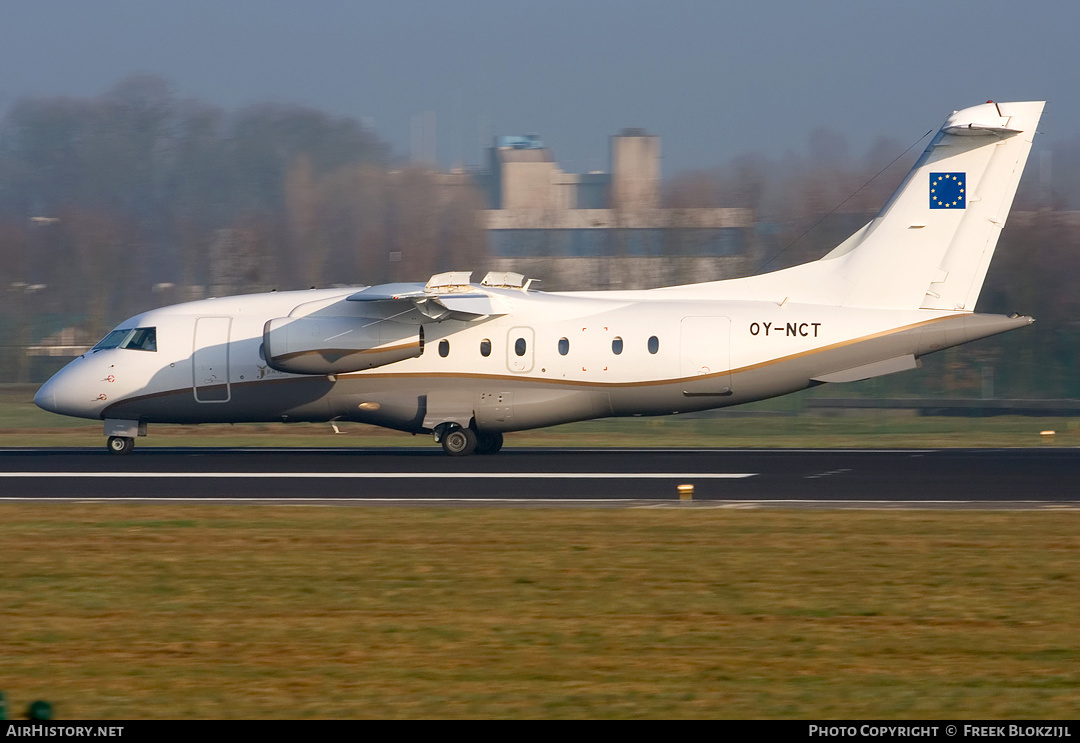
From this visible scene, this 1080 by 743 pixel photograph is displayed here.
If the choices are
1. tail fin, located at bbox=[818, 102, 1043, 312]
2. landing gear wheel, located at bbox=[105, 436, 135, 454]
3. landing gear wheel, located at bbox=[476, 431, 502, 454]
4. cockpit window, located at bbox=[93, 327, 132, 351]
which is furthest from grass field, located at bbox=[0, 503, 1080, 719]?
cockpit window, located at bbox=[93, 327, 132, 351]

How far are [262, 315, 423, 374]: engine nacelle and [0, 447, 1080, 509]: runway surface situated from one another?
2.10 m

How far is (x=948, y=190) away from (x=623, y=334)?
7.35 metres

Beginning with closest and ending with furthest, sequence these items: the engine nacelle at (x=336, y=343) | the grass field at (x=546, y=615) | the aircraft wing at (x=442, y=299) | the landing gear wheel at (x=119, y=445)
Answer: the grass field at (x=546, y=615), the aircraft wing at (x=442, y=299), the engine nacelle at (x=336, y=343), the landing gear wheel at (x=119, y=445)

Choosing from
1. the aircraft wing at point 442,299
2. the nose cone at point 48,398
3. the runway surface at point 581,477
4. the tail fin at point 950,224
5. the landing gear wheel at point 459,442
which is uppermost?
the tail fin at point 950,224

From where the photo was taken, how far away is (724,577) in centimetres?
1191

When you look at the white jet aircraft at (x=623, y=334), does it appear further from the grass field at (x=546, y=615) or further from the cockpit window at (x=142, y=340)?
the grass field at (x=546, y=615)

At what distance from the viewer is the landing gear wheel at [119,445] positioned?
26.3 metres

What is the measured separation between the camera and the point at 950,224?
23.9 meters

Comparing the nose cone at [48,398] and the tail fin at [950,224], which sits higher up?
the tail fin at [950,224]

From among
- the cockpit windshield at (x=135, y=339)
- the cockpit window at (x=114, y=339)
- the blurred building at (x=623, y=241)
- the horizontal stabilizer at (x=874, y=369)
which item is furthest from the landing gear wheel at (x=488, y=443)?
the blurred building at (x=623, y=241)

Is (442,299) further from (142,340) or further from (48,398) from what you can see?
(48,398)

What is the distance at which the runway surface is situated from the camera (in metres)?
18.2

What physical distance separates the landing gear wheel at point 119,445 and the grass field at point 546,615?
10.3 meters
